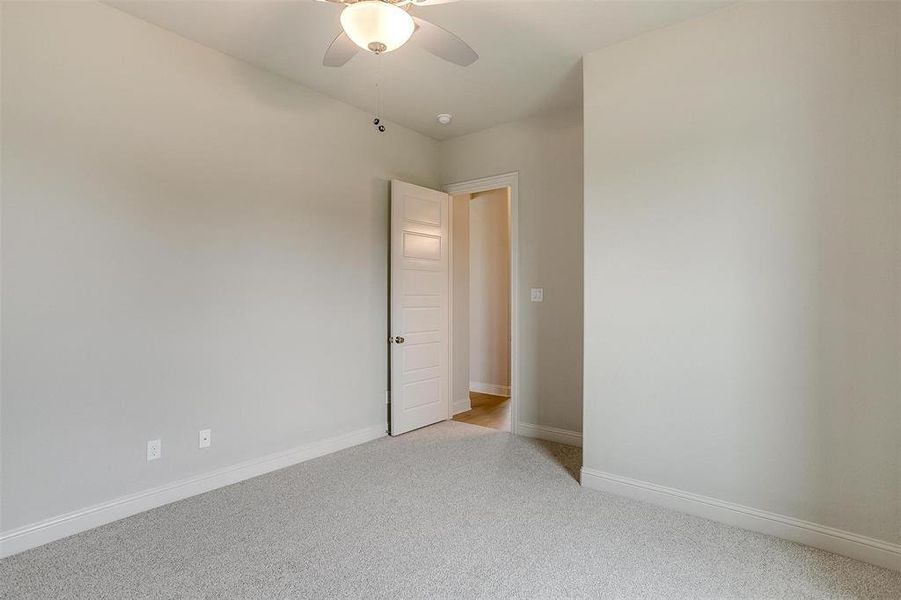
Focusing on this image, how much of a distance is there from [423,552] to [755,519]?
5.58 ft

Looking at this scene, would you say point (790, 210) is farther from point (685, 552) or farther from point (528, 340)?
point (528, 340)

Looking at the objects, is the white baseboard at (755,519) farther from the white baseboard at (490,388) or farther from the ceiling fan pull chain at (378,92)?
the white baseboard at (490,388)

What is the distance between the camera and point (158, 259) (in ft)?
8.55

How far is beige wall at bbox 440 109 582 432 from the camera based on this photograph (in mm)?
3723

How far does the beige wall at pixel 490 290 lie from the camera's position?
588cm

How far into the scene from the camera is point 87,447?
2342 mm

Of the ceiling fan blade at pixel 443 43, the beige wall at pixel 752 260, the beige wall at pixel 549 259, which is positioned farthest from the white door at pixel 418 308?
the ceiling fan blade at pixel 443 43

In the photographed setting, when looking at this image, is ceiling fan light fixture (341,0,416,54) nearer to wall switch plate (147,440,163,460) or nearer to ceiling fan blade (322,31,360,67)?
ceiling fan blade (322,31,360,67)

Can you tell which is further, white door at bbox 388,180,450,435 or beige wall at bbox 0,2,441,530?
white door at bbox 388,180,450,435

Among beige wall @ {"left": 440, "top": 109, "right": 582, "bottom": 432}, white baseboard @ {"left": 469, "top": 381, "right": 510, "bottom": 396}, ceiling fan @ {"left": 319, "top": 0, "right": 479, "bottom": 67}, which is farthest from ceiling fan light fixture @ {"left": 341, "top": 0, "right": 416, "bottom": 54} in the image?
white baseboard @ {"left": 469, "top": 381, "right": 510, "bottom": 396}

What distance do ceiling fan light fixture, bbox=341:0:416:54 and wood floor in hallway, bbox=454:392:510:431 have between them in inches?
133

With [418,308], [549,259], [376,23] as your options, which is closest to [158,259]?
[376,23]

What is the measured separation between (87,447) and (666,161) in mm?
3488

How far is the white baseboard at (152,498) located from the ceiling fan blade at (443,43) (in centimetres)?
273
